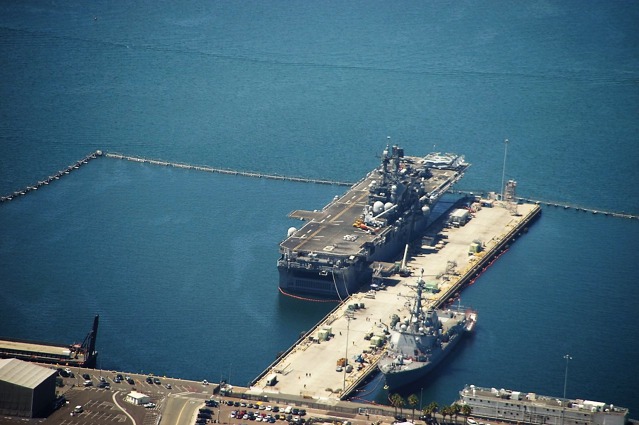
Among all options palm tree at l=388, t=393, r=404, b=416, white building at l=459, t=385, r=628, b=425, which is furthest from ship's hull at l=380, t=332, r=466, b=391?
white building at l=459, t=385, r=628, b=425

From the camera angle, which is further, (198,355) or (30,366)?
(198,355)

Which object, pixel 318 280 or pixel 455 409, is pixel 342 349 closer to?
pixel 318 280

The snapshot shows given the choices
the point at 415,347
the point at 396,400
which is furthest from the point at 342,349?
the point at 396,400

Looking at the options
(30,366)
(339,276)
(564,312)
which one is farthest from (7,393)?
(564,312)

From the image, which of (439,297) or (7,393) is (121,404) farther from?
(439,297)

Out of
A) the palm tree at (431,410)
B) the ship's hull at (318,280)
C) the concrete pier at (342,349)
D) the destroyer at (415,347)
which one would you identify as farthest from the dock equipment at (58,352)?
the palm tree at (431,410)

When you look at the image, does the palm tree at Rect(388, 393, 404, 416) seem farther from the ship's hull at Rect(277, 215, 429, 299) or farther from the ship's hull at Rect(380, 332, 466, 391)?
the ship's hull at Rect(277, 215, 429, 299)

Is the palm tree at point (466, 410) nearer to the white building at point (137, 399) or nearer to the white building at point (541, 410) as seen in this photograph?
the white building at point (541, 410)
